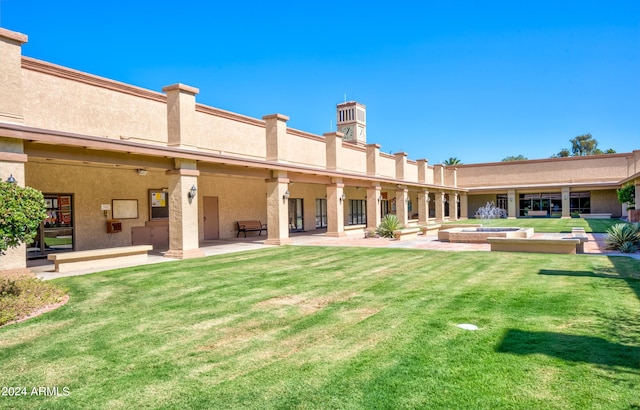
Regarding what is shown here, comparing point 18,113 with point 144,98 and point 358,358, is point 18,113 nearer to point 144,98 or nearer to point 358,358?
point 144,98

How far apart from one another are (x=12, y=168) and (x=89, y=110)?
15.9 ft

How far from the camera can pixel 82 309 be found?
757cm

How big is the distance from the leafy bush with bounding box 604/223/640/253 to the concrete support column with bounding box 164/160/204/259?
14302 mm

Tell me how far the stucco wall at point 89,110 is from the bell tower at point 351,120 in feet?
216

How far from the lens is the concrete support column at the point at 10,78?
33.7 ft

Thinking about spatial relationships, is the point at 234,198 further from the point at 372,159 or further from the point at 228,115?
the point at 372,159

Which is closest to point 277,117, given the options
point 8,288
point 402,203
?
point 8,288

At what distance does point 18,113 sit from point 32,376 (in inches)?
328

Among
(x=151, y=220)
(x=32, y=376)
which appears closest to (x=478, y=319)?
(x=32, y=376)

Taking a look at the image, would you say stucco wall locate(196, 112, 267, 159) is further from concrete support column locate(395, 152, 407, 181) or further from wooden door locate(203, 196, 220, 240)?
concrete support column locate(395, 152, 407, 181)

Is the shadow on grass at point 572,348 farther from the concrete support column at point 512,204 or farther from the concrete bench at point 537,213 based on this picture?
the concrete bench at point 537,213

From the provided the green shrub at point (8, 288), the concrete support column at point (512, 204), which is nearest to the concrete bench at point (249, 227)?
the green shrub at point (8, 288)

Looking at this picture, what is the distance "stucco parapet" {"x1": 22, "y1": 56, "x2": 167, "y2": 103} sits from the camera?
12.8 metres

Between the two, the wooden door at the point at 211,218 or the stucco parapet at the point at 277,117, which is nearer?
the stucco parapet at the point at 277,117
